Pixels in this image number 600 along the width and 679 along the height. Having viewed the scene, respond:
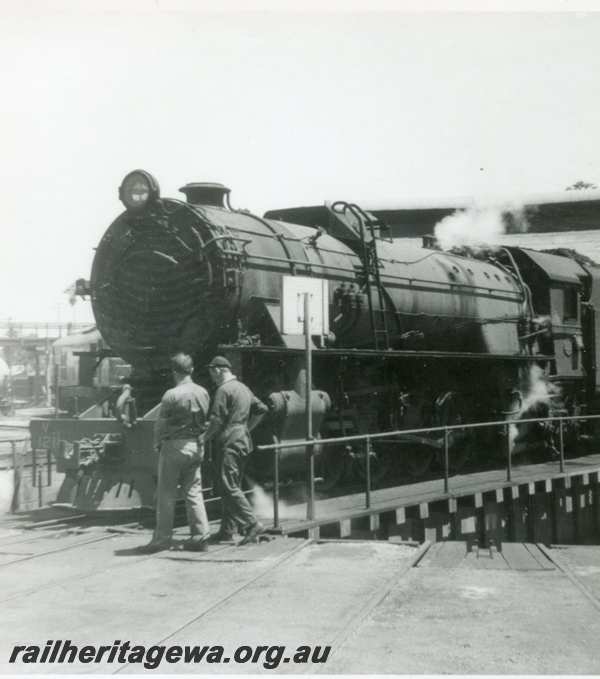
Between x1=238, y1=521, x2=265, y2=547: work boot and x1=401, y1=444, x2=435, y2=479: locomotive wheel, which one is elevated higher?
x1=401, y1=444, x2=435, y2=479: locomotive wheel

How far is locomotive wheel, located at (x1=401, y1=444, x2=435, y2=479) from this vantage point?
11.7 meters

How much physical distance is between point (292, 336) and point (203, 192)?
6.38ft

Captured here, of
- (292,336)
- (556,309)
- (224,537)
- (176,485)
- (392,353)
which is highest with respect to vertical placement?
(556,309)

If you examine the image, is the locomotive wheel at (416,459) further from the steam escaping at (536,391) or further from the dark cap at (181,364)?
the dark cap at (181,364)

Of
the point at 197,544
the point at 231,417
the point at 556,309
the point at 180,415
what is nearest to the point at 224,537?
the point at 197,544

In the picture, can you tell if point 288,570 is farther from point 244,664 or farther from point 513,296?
point 513,296

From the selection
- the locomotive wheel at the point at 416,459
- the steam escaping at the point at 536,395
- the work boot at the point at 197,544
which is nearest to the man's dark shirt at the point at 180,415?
the work boot at the point at 197,544

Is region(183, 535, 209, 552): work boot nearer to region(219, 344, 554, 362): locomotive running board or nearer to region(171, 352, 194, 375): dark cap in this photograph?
region(171, 352, 194, 375): dark cap

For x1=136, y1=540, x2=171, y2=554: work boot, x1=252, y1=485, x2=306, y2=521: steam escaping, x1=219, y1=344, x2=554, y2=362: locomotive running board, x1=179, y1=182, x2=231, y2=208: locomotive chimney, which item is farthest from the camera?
x1=179, y1=182, x2=231, y2=208: locomotive chimney

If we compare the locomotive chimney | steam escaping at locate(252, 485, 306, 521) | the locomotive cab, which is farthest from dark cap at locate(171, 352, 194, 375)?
the locomotive cab

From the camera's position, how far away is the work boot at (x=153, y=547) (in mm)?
7051

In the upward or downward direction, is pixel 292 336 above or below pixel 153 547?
above

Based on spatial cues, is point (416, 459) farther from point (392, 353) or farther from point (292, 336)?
point (292, 336)

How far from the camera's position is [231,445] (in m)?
7.62
